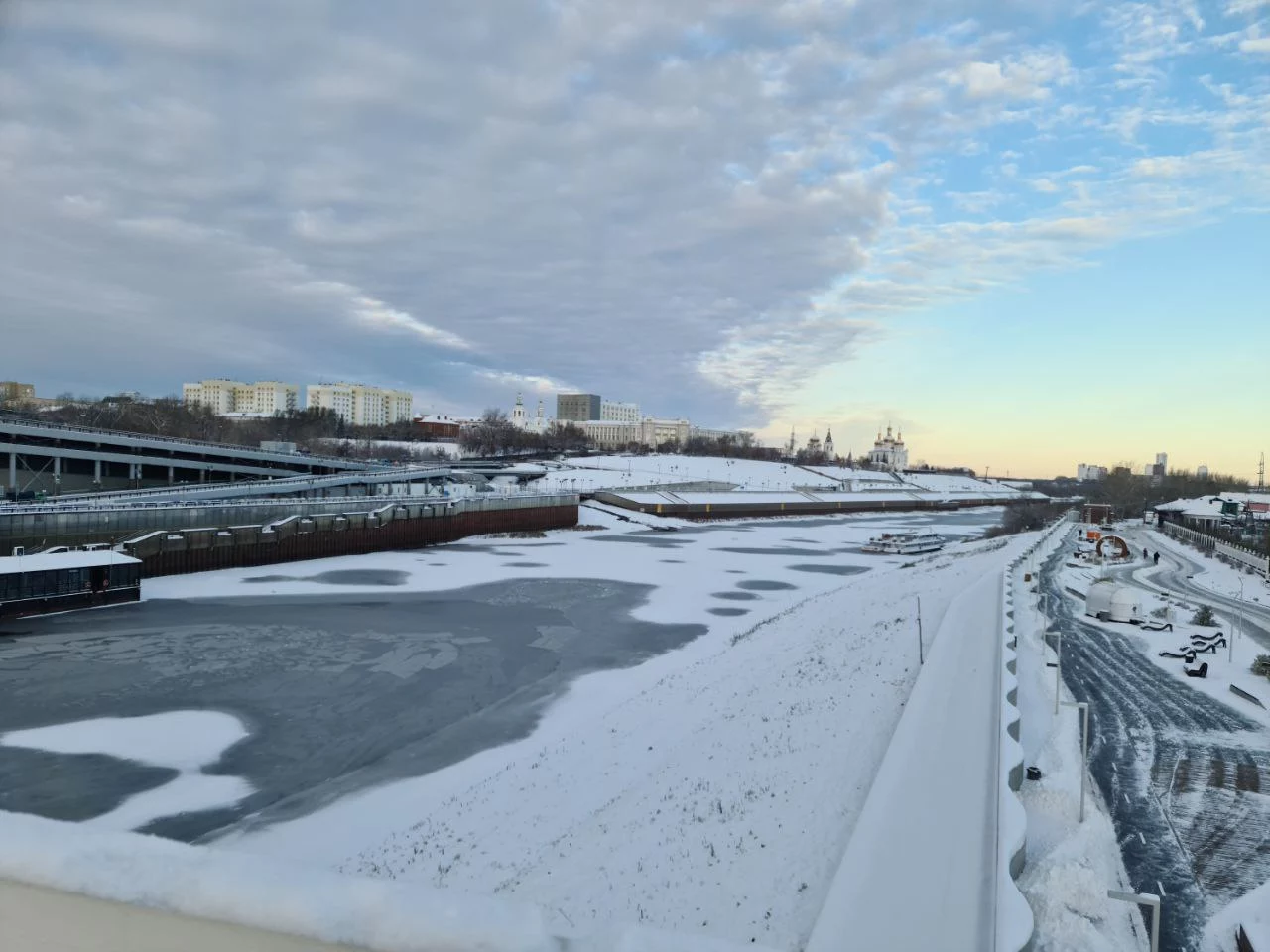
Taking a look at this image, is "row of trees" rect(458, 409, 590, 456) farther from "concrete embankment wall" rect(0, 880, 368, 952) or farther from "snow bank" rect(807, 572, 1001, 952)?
"concrete embankment wall" rect(0, 880, 368, 952)

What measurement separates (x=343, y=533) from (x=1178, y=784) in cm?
3698

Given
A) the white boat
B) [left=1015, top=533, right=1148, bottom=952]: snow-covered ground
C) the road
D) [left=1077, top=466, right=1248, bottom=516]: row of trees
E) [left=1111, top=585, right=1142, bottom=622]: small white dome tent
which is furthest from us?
[left=1077, top=466, right=1248, bottom=516]: row of trees

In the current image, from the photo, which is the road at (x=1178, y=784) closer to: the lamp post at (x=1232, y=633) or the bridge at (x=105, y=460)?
the lamp post at (x=1232, y=633)

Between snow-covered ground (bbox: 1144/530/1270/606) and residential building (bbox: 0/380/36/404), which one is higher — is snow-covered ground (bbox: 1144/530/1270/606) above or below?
below

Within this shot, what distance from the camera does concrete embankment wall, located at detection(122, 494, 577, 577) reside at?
32.1 m

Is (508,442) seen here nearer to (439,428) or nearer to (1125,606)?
(439,428)

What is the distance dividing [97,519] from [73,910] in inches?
1470

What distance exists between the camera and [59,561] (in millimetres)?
25047

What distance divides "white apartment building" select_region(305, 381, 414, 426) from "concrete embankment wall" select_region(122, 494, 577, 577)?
133 metres

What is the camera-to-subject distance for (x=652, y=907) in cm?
846

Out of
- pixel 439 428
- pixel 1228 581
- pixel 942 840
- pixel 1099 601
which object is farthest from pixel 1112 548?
pixel 439 428

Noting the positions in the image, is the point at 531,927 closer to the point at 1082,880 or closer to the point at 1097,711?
the point at 1082,880

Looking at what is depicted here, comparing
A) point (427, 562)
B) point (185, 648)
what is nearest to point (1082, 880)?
point (185, 648)

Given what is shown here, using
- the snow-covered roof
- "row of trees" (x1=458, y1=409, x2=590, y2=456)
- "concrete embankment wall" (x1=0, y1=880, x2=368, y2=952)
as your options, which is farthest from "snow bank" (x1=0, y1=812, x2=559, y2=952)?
"row of trees" (x1=458, y1=409, x2=590, y2=456)
